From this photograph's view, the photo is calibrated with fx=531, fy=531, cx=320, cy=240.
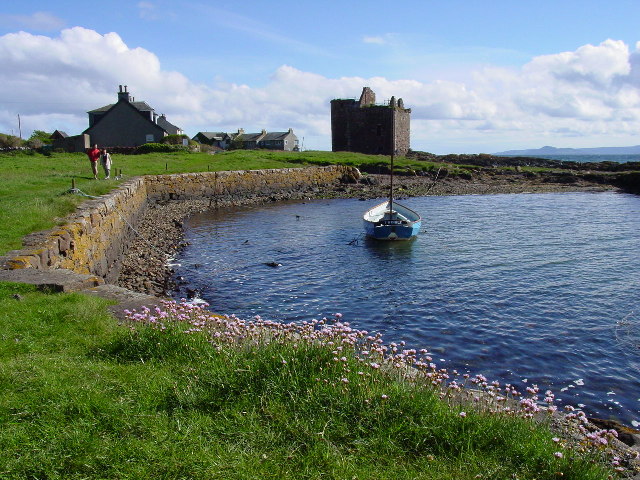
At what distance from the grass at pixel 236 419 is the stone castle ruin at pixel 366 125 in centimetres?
7005

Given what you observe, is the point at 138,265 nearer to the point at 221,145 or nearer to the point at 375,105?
the point at 375,105

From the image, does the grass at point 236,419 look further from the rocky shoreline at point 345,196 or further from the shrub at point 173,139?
the shrub at point 173,139

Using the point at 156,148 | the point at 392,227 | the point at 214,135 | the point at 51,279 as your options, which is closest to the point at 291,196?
the point at 156,148

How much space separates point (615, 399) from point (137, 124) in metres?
60.7

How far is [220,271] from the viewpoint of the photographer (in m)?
19.0

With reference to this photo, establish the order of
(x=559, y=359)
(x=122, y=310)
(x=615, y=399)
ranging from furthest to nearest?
(x=559, y=359) < (x=615, y=399) < (x=122, y=310)

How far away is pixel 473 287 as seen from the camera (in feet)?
55.3

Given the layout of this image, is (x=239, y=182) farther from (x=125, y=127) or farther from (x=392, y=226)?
(x=125, y=127)

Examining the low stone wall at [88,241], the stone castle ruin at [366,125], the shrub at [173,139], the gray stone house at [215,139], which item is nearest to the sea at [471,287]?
the low stone wall at [88,241]

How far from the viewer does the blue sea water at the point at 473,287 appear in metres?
10.9

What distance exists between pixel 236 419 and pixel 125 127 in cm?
6256

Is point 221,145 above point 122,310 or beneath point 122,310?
above

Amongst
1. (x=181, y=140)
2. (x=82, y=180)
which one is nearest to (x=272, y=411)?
(x=82, y=180)

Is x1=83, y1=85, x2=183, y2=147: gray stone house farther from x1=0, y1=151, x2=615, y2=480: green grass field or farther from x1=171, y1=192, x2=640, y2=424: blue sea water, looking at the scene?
x1=0, y1=151, x2=615, y2=480: green grass field
